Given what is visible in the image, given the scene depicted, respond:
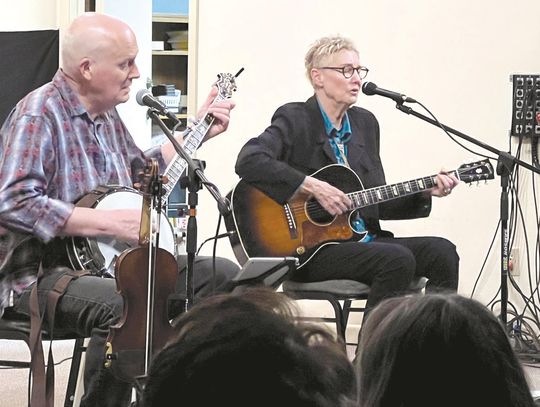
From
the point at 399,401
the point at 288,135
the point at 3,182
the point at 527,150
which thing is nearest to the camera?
the point at 399,401

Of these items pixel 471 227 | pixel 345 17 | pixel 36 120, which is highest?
pixel 345 17

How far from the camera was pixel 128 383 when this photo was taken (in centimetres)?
246

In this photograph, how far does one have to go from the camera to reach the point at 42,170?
96.4 inches

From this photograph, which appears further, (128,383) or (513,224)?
(513,224)

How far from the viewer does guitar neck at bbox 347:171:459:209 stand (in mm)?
3430

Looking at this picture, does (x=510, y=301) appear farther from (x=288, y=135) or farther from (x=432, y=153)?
(x=288, y=135)

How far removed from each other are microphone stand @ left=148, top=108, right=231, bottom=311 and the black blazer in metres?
0.76

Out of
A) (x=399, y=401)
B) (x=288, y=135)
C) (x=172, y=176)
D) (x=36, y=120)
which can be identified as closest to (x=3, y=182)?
(x=36, y=120)

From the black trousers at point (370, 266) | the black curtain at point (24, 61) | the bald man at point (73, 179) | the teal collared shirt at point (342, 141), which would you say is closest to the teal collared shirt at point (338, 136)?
the teal collared shirt at point (342, 141)

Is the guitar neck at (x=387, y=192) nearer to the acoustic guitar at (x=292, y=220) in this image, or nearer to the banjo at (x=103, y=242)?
the acoustic guitar at (x=292, y=220)

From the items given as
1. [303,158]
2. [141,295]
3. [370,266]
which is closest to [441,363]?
[141,295]

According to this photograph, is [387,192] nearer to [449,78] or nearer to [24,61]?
[449,78]

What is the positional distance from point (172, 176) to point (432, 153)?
1.93 metres

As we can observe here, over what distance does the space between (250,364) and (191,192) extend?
182 centimetres
